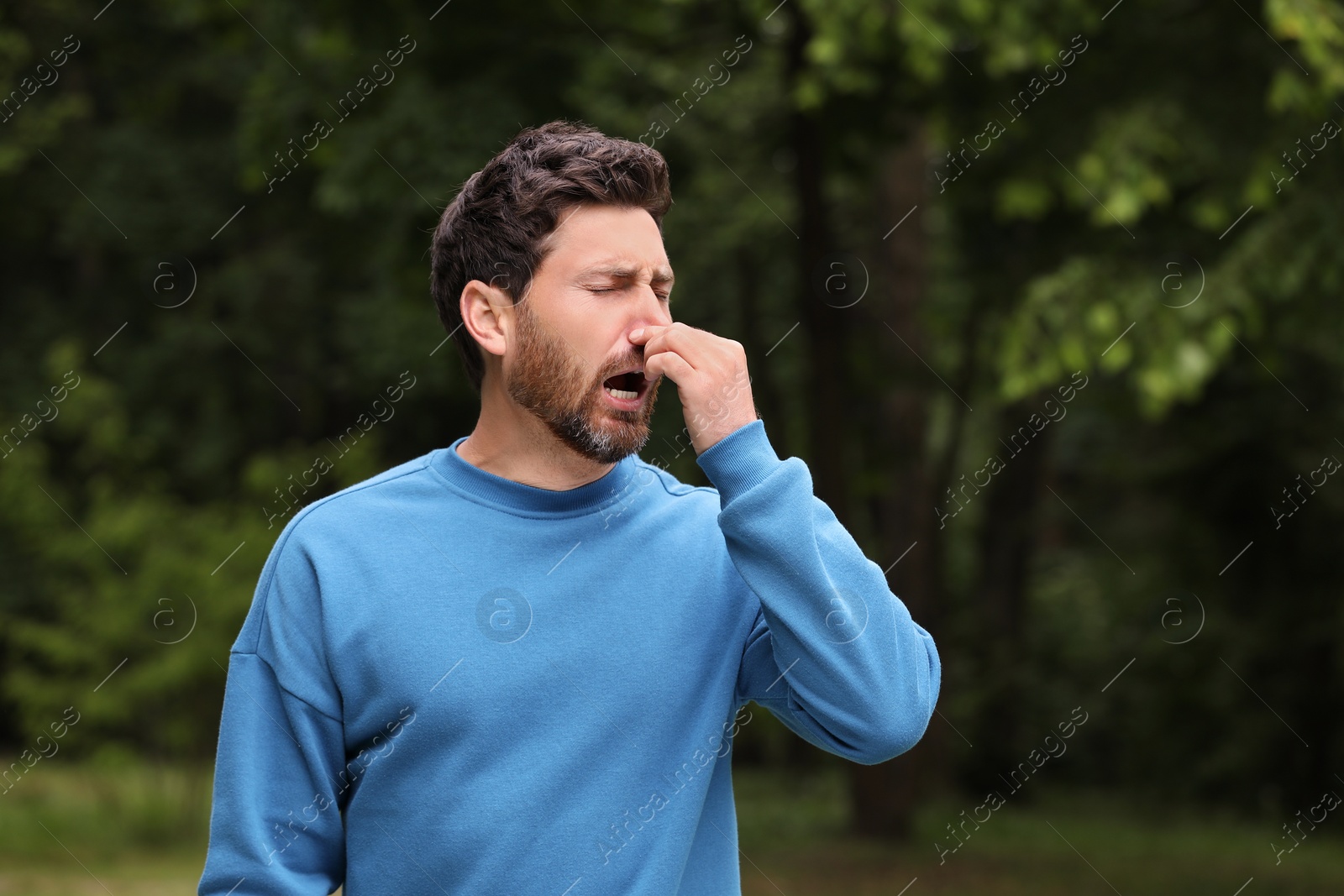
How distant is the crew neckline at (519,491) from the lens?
2.00 m

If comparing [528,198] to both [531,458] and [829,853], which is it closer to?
[531,458]

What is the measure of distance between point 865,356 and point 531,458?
26.3ft

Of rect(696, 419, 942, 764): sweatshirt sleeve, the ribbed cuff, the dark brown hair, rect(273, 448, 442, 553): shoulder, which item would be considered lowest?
rect(696, 419, 942, 764): sweatshirt sleeve

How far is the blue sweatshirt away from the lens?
1.82m

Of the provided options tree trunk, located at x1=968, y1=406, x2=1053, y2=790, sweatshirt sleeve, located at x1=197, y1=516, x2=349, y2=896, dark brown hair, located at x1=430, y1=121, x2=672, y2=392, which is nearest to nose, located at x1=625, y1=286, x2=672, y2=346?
dark brown hair, located at x1=430, y1=121, x2=672, y2=392

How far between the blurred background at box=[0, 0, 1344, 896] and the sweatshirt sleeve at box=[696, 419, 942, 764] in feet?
13.0

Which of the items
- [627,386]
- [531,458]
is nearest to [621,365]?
[627,386]

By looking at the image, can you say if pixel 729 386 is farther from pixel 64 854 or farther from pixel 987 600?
pixel 987 600

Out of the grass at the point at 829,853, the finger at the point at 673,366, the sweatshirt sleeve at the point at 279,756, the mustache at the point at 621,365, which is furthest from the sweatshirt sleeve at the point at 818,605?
the grass at the point at 829,853

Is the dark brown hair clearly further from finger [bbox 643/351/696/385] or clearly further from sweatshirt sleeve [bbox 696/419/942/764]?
sweatshirt sleeve [bbox 696/419/942/764]

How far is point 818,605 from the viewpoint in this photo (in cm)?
181

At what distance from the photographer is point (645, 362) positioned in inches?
76.8

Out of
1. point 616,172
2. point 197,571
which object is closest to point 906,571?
point 197,571

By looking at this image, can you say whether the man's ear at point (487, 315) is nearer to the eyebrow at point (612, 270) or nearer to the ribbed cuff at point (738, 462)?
the eyebrow at point (612, 270)
